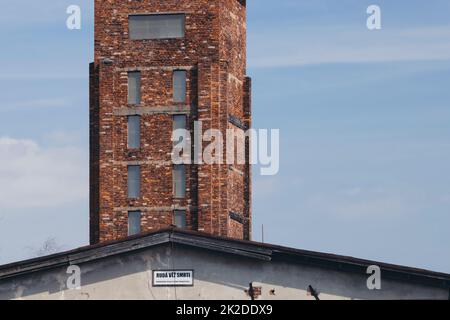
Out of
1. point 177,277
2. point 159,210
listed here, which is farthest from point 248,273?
point 159,210

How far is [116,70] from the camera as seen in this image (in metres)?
77.8

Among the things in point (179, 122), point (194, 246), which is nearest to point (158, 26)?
point (179, 122)

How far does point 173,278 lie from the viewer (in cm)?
5328

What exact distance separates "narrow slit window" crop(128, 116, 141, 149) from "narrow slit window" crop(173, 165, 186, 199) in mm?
2253

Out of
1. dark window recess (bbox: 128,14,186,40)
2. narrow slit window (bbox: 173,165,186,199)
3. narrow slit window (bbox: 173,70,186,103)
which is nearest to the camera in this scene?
narrow slit window (bbox: 173,165,186,199)

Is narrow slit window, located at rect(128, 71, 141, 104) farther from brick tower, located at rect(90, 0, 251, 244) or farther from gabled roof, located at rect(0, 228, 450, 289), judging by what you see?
gabled roof, located at rect(0, 228, 450, 289)

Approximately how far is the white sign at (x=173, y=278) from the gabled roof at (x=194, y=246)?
3.18 ft

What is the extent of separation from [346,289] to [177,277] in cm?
573

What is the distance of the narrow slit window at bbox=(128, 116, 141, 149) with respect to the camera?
77375 mm

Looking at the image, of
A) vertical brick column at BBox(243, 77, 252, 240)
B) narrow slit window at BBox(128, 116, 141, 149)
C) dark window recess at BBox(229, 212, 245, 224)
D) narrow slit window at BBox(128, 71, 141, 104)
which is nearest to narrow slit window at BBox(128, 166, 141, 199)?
narrow slit window at BBox(128, 116, 141, 149)

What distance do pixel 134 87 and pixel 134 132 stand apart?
2.21 m

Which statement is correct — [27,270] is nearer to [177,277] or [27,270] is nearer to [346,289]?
[177,277]

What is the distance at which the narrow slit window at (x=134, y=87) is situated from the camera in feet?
254

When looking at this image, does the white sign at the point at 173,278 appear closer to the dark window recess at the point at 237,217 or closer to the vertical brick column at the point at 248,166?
the dark window recess at the point at 237,217
